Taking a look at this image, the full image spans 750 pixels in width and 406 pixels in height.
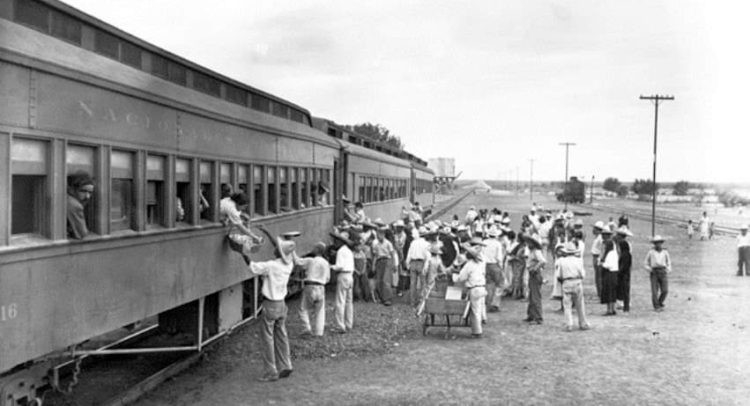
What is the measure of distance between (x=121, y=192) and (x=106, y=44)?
1259 millimetres

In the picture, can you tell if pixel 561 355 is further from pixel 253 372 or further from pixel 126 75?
pixel 126 75

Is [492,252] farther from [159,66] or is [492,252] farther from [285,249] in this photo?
[159,66]

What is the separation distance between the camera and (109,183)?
5648mm

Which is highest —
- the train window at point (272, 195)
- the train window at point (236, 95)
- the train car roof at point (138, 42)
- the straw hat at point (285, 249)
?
the train car roof at point (138, 42)

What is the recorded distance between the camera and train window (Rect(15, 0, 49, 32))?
15.9ft

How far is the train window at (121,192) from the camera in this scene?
5.83m

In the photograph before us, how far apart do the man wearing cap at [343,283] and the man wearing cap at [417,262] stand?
2.36 m

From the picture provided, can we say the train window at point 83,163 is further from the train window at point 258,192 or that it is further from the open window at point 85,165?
the train window at point 258,192

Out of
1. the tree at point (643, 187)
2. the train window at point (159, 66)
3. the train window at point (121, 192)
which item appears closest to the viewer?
the train window at point (121, 192)

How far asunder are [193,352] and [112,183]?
10.7 feet

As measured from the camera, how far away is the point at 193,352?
848 centimetres

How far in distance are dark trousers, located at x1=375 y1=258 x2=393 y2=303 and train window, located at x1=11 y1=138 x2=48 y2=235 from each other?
Answer: 871 cm

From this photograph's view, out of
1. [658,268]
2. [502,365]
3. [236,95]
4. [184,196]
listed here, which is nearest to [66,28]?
[184,196]

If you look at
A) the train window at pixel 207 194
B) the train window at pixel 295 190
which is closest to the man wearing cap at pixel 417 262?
the train window at pixel 295 190
